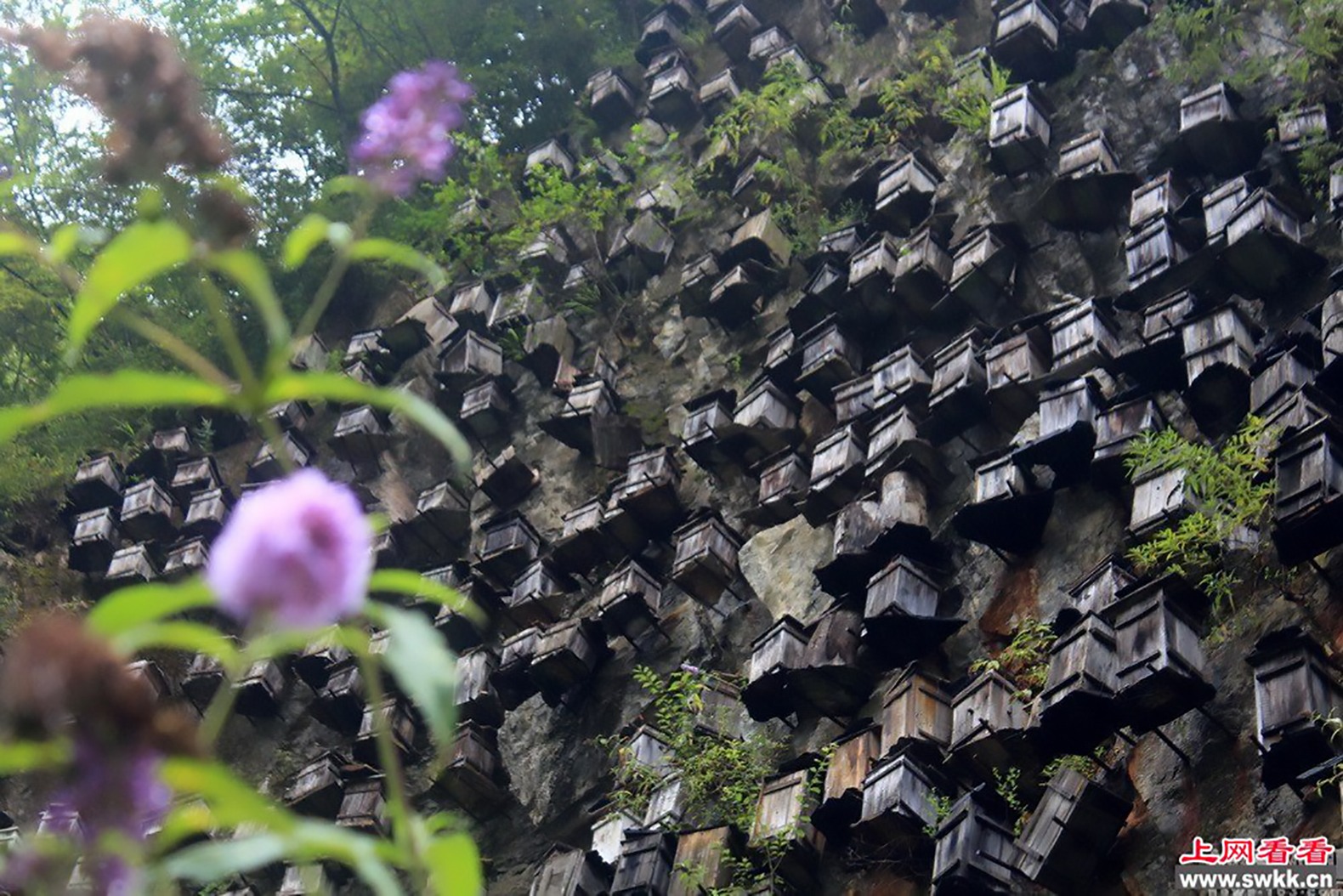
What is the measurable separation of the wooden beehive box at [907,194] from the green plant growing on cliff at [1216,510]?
16.7 feet

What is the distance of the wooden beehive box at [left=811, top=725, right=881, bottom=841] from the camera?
32.3ft

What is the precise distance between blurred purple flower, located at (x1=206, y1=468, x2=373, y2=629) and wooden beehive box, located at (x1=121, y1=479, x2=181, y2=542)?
602 inches

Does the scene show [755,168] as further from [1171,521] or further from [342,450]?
[1171,521]

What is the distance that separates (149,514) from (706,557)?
699 cm

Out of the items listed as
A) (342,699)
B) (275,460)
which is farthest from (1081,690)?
(275,460)

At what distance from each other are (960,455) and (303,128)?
12.0m

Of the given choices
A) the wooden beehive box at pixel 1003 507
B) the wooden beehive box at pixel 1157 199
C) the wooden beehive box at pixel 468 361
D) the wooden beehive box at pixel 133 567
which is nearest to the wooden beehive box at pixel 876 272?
the wooden beehive box at pixel 1157 199

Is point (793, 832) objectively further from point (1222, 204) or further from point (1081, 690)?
point (1222, 204)

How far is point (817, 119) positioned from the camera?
16875 mm

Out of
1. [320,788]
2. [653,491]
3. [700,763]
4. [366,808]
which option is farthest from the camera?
[653,491]

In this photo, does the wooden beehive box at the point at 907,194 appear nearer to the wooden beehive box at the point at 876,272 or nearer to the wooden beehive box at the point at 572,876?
the wooden beehive box at the point at 876,272

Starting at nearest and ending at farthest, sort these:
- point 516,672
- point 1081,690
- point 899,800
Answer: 1. point 1081,690
2. point 899,800
3. point 516,672

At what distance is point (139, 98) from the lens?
2297 mm

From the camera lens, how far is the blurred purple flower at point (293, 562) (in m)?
1.81
